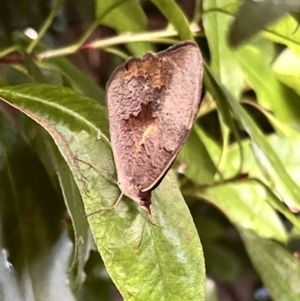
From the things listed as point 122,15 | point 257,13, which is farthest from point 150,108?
point 122,15

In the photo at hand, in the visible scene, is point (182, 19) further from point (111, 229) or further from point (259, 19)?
point (111, 229)

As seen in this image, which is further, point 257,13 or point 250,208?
point 250,208

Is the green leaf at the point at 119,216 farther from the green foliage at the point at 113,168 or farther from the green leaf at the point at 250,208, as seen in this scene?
the green leaf at the point at 250,208

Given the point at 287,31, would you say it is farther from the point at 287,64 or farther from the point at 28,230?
the point at 28,230

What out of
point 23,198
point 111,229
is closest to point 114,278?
point 111,229

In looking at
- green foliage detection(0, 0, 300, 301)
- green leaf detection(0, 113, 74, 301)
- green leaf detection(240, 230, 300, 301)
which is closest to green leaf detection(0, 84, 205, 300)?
green foliage detection(0, 0, 300, 301)

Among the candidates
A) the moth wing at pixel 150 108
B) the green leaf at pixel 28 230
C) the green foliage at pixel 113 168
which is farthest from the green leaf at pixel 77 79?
the moth wing at pixel 150 108
